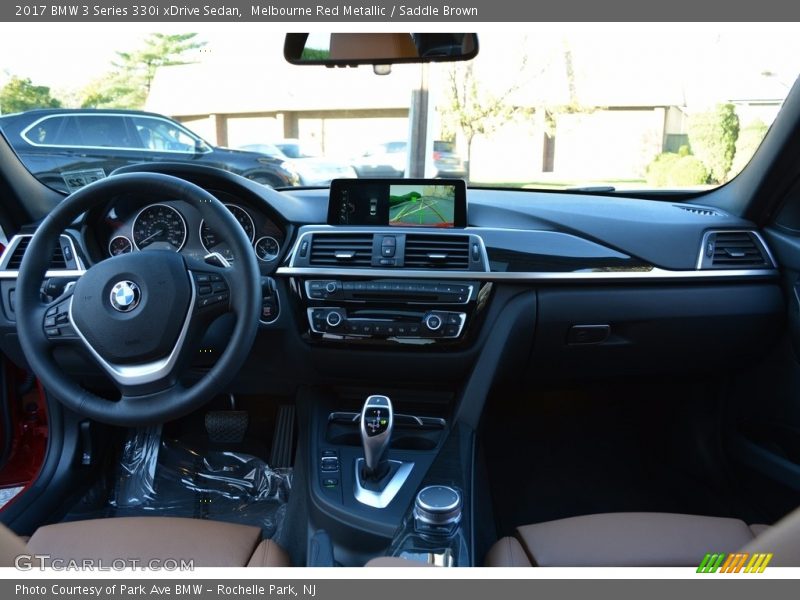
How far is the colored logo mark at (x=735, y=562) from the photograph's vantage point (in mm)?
1146

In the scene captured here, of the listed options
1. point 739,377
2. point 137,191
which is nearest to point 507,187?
point 739,377

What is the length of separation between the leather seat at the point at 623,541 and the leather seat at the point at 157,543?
27.0 inches

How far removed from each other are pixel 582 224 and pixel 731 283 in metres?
0.68

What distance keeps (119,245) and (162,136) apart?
80 centimetres

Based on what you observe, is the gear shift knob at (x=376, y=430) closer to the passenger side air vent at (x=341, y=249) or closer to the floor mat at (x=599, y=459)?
the passenger side air vent at (x=341, y=249)

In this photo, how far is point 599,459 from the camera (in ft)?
10.7

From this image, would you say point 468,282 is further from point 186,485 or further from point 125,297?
point 186,485

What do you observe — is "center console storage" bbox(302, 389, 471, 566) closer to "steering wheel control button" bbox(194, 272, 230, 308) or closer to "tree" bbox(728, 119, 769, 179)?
"steering wheel control button" bbox(194, 272, 230, 308)

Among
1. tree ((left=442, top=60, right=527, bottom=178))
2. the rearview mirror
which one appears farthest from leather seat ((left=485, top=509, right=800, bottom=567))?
tree ((left=442, top=60, right=527, bottom=178))

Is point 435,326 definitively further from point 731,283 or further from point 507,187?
point 731,283

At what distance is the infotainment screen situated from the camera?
8.54 feet

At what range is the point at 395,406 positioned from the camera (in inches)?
107

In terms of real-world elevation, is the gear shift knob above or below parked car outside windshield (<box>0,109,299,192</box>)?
below

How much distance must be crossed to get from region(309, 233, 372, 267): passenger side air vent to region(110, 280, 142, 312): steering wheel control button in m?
0.79
